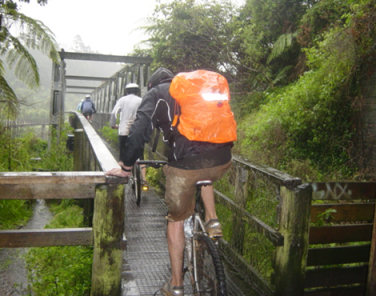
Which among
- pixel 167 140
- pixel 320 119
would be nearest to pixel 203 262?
pixel 167 140

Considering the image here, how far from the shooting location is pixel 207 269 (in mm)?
2871

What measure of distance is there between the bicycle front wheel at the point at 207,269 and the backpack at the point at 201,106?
2.42 ft

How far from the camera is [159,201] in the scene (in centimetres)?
679

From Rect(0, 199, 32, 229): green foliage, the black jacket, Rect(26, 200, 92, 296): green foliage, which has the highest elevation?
the black jacket

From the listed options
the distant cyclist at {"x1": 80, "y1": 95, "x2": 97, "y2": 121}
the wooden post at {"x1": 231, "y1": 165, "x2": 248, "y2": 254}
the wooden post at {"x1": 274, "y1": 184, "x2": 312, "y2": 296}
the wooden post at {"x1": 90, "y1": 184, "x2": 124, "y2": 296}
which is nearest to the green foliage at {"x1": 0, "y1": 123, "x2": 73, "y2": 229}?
the wooden post at {"x1": 231, "y1": 165, "x2": 248, "y2": 254}

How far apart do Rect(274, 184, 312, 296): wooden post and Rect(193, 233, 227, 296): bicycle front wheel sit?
2.45ft

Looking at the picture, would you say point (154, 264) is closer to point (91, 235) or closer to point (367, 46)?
point (91, 235)

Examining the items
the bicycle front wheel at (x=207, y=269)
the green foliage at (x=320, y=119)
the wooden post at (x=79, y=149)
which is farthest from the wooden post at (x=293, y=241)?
the wooden post at (x=79, y=149)

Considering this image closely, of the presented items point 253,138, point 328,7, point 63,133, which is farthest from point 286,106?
point 63,133

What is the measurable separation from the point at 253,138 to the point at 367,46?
9.37 ft

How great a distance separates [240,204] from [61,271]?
1.85 meters

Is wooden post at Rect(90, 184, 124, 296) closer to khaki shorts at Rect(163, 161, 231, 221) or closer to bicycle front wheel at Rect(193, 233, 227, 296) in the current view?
khaki shorts at Rect(163, 161, 231, 221)

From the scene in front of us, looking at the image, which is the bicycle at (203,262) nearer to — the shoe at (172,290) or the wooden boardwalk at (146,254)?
the shoe at (172,290)

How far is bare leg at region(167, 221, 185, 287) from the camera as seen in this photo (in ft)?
10.1
